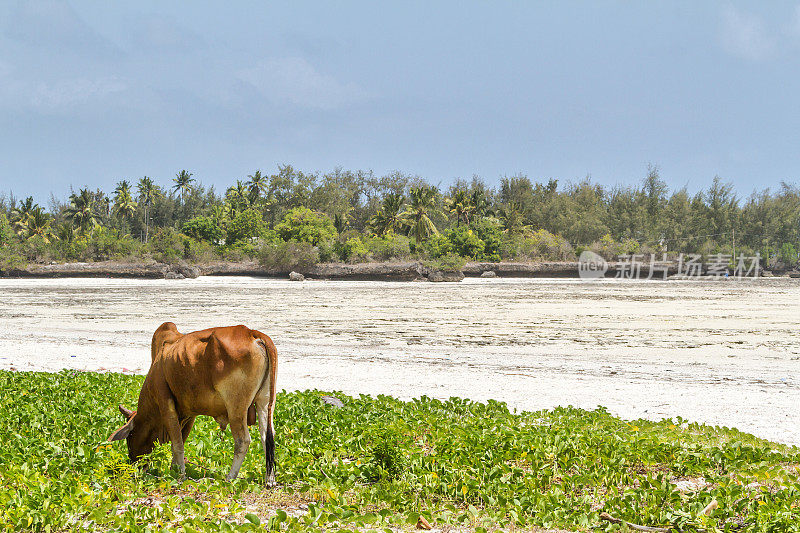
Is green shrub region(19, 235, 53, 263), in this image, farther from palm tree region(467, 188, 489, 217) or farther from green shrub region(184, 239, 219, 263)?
palm tree region(467, 188, 489, 217)

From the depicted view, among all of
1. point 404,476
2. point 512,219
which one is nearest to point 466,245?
point 512,219

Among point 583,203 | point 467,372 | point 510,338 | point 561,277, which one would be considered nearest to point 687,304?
point 510,338

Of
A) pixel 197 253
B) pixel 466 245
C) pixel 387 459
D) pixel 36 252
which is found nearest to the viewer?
pixel 387 459

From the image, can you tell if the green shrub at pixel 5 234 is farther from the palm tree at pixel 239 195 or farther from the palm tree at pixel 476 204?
the palm tree at pixel 476 204

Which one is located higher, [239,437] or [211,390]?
[211,390]

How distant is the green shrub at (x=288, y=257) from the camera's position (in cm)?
5750

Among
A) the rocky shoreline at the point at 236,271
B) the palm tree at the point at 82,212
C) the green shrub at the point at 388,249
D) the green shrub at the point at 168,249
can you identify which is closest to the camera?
the rocky shoreline at the point at 236,271

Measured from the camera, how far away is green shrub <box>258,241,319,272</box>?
189 ft

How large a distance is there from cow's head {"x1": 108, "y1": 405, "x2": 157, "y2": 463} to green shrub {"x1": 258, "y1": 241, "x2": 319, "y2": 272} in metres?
52.8

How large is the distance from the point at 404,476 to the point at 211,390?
191cm

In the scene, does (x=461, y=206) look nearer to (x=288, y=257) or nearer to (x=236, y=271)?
(x=288, y=257)

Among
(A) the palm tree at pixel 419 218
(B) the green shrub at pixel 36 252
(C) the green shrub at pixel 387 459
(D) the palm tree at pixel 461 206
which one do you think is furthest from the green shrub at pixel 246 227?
(C) the green shrub at pixel 387 459

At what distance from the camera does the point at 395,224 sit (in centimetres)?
7731

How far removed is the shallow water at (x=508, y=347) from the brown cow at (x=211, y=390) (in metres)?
5.61
